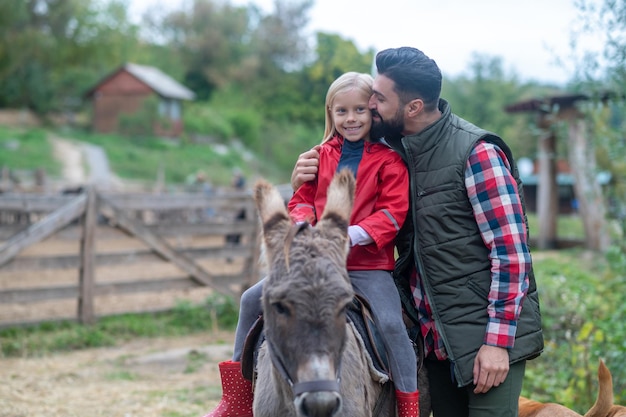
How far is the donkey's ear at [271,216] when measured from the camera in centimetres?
304

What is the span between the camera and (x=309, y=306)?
8.92 ft

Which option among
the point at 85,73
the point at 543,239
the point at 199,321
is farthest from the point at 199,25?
the point at 199,321

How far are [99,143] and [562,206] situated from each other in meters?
30.9

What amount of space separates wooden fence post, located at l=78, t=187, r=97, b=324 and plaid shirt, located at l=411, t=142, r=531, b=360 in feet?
23.5

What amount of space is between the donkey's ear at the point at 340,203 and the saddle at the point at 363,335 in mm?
516

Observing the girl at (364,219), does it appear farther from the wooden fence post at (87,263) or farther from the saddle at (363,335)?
the wooden fence post at (87,263)

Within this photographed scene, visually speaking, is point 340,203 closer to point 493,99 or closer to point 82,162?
point 82,162

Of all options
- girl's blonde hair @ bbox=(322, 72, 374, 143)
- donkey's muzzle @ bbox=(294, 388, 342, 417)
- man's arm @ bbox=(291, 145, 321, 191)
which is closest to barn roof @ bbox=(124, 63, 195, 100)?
girl's blonde hair @ bbox=(322, 72, 374, 143)

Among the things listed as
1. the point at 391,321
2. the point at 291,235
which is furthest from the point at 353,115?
the point at 391,321

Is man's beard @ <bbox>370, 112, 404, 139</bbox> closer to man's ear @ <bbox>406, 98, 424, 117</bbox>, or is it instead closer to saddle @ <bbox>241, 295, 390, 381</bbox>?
man's ear @ <bbox>406, 98, 424, 117</bbox>

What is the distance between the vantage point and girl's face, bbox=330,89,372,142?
3.62 metres

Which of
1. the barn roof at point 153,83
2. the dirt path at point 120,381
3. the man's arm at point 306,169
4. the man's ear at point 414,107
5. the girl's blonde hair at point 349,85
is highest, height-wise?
the barn roof at point 153,83

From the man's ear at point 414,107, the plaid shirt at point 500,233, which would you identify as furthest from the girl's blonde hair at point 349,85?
the plaid shirt at point 500,233

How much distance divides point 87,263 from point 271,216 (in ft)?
23.1
